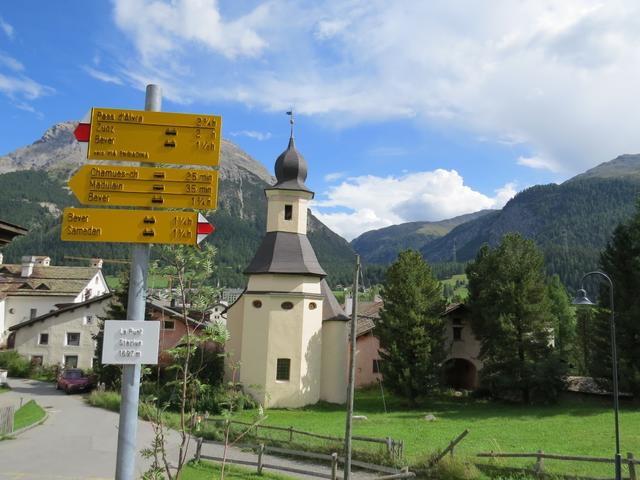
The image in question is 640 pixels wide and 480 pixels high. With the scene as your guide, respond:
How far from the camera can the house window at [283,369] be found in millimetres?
31891

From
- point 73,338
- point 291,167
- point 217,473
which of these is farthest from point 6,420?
point 73,338

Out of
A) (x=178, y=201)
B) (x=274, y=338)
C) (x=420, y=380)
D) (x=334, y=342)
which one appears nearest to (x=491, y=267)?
(x=420, y=380)

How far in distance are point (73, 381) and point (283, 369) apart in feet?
54.3

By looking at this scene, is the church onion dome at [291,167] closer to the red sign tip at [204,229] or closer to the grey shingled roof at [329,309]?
the grey shingled roof at [329,309]

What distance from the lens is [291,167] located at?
3500cm

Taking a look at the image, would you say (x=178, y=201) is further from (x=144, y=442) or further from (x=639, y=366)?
(x=639, y=366)

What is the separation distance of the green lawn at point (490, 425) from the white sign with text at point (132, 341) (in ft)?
45.0

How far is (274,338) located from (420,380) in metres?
8.90

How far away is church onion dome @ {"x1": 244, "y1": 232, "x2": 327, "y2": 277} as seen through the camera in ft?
107

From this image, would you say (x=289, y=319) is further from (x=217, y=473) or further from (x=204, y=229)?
(x=204, y=229)

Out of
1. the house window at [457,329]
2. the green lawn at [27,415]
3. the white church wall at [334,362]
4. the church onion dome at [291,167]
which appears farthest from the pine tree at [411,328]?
the green lawn at [27,415]

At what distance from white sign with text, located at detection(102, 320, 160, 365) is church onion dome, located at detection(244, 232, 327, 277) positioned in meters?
26.4

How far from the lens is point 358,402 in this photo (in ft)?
112

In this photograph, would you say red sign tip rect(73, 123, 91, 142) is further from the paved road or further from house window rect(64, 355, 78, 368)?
house window rect(64, 355, 78, 368)
